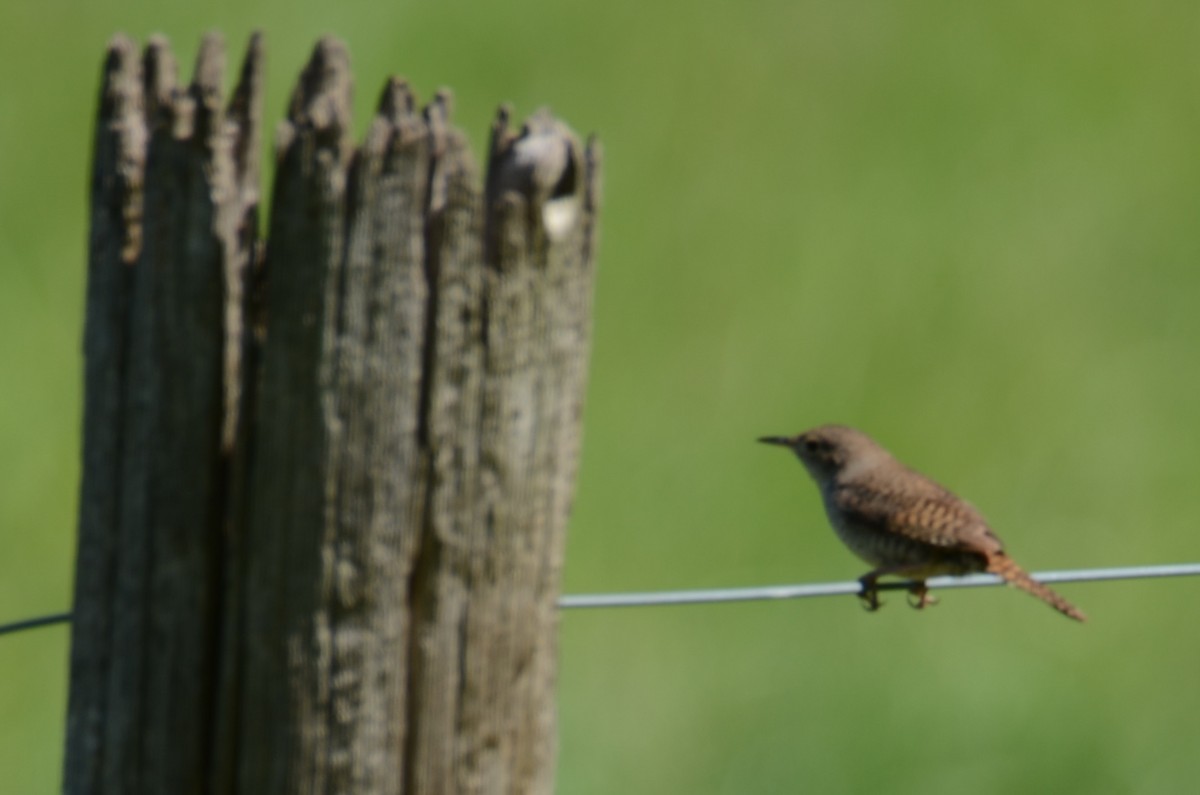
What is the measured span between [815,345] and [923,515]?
5119 mm

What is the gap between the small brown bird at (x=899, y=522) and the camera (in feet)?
21.4

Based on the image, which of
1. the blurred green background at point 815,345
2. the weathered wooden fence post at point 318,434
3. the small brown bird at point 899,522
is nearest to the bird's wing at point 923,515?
the small brown bird at point 899,522

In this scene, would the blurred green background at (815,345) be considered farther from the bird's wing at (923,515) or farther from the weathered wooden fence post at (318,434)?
the weathered wooden fence post at (318,434)

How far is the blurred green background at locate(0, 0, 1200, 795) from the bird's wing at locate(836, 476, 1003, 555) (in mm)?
1898

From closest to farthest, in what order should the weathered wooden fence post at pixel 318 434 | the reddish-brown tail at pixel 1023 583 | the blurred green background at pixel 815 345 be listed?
the weathered wooden fence post at pixel 318 434 < the reddish-brown tail at pixel 1023 583 < the blurred green background at pixel 815 345

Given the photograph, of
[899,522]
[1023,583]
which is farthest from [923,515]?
[1023,583]

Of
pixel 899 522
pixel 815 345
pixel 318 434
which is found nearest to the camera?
pixel 318 434

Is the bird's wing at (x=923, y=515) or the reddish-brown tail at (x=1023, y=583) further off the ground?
the bird's wing at (x=923, y=515)

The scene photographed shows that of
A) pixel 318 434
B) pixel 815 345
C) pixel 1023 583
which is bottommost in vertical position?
pixel 1023 583

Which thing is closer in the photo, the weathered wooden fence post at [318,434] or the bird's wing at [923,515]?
the weathered wooden fence post at [318,434]

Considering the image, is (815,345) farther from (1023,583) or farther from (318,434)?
(318,434)

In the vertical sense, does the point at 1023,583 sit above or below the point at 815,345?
below

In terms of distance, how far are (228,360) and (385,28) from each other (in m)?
11.1

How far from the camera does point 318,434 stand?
2.81 metres
